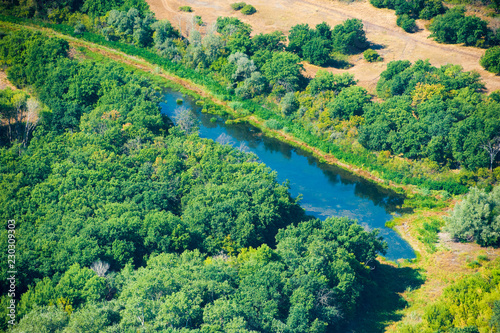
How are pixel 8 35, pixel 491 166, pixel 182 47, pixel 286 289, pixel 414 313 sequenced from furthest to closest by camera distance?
pixel 182 47, pixel 8 35, pixel 491 166, pixel 414 313, pixel 286 289

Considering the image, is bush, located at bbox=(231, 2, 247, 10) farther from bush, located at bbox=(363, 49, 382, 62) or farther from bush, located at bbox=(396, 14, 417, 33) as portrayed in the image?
bush, located at bbox=(396, 14, 417, 33)

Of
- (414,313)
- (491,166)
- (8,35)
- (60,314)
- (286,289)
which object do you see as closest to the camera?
(60,314)

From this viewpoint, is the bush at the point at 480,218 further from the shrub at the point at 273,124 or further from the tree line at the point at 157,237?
the shrub at the point at 273,124

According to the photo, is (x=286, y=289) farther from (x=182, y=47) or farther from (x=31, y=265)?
(x=182, y=47)

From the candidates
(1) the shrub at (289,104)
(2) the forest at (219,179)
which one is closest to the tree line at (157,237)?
(2) the forest at (219,179)

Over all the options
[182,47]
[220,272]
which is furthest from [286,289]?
[182,47]

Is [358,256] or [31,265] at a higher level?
[358,256]
